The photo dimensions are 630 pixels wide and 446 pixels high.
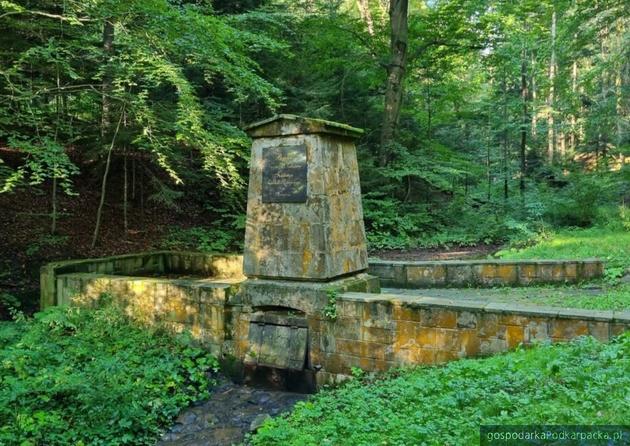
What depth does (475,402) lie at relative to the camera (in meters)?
3.26

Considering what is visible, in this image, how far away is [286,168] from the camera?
19.1 feet

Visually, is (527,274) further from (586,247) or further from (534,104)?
(534,104)

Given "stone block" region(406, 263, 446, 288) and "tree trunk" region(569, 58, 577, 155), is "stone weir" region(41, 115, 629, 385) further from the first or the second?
"tree trunk" region(569, 58, 577, 155)

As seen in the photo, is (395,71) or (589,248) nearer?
(589,248)

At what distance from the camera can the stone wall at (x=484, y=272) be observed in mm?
7199

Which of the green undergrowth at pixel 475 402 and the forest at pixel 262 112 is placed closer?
the green undergrowth at pixel 475 402

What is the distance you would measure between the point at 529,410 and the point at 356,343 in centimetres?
254

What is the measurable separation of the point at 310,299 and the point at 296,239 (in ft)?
2.42

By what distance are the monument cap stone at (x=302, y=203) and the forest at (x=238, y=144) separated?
109cm

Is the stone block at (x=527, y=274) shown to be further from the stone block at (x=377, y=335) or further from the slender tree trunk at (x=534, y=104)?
the slender tree trunk at (x=534, y=104)

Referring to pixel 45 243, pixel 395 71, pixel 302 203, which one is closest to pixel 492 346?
pixel 302 203

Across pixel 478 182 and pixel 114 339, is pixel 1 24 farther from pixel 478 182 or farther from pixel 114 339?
pixel 478 182

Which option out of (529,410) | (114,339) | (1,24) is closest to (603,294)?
(529,410)

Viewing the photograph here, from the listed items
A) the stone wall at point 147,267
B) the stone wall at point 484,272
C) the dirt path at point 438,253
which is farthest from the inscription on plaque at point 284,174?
the dirt path at point 438,253
